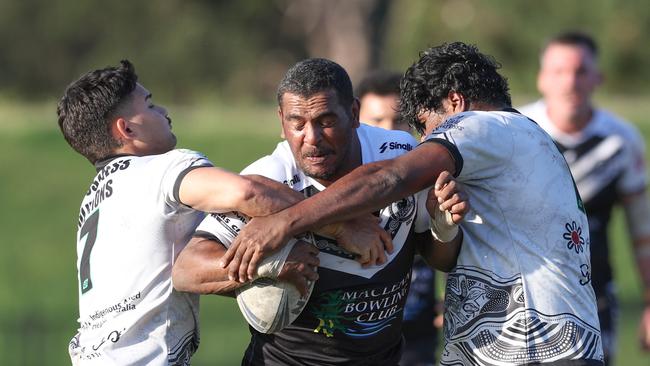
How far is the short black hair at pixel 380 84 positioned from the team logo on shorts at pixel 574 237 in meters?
2.02

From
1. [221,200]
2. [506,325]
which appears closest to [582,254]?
[506,325]

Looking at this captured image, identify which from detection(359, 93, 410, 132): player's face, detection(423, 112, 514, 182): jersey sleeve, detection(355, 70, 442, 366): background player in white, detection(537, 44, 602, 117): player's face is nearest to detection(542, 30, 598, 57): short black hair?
detection(537, 44, 602, 117): player's face

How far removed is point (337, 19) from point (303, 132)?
2648 centimetres

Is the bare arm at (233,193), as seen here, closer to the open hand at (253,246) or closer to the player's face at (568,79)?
the open hand at (253,246)

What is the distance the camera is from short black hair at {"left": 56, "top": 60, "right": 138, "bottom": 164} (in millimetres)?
4766

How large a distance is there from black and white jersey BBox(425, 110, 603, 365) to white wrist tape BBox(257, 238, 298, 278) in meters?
0.70

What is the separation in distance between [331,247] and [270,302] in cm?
34

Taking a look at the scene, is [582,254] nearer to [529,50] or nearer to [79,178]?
[79,178]

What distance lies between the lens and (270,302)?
173 inches

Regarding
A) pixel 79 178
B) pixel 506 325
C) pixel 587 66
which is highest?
pixel 79 178

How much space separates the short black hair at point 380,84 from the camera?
6367 mm

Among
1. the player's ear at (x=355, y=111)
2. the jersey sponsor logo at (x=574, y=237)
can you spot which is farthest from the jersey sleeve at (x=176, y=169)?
the jersey sponsor logo at (x=574, y=237)

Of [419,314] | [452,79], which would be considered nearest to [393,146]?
[452,79]

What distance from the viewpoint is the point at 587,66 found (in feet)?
24.6
